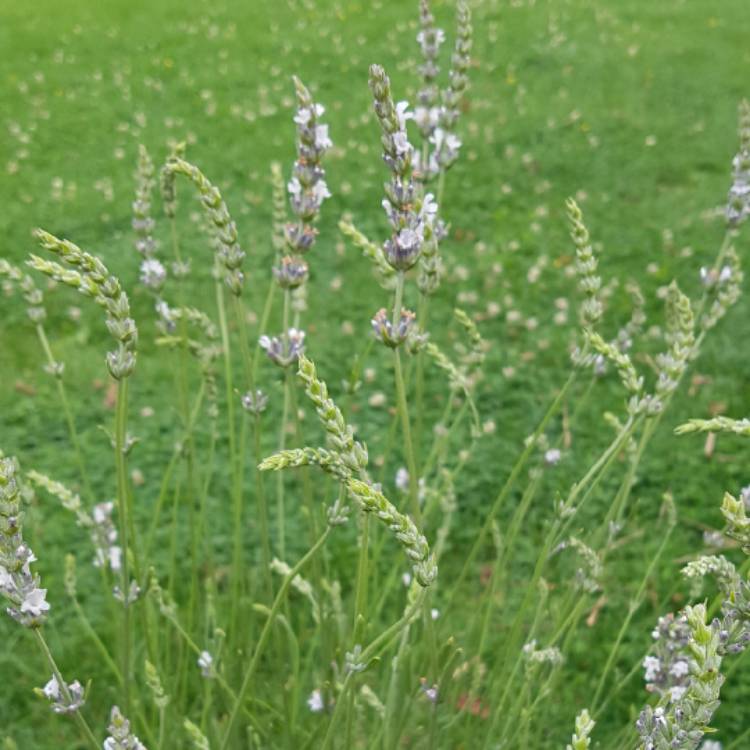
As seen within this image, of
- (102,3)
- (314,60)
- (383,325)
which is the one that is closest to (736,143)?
(314,60)

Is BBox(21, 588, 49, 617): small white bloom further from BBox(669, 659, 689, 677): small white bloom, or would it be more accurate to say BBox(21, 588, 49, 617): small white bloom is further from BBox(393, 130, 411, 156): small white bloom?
BBox(669, 659, 689, 677): small white bloom

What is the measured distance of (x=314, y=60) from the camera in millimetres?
7812

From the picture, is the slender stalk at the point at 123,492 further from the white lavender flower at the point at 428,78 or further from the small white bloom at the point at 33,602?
the white lavender flower at the point at 428,78

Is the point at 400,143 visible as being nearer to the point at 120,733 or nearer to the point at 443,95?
the point at 120,733

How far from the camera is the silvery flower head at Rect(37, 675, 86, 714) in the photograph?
1.23 m

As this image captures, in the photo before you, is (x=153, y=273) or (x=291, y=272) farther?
(x=153, y=273)

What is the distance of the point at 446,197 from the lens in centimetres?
566

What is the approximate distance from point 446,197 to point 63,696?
15.6 ft

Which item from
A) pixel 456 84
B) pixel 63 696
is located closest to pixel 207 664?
pixel 63 696

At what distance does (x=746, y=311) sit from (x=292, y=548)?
2.78m

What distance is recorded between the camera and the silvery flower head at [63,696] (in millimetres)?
1230

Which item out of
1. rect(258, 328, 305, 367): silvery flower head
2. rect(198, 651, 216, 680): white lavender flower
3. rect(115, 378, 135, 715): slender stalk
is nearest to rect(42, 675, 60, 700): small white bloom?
rect(115, 378, 135, 715): slender stalk

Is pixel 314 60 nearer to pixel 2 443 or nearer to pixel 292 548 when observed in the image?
pixel 2 443

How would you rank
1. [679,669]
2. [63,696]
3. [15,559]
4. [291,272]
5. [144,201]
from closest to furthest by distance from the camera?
[15,559] → [63,696] → [291,272] → [679,669] → [144,201]
